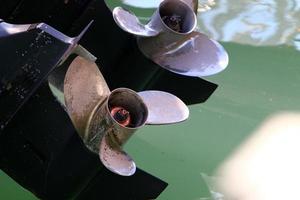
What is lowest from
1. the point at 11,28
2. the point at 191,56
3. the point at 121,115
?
the point at 191,56

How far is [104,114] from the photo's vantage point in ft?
3.44

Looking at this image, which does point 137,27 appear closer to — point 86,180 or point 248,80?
point 86,180

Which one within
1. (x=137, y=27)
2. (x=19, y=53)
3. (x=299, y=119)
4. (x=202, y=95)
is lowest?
(x=299, y=119)

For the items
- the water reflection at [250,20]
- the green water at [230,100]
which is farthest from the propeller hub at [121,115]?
the water reflection at [250,20]

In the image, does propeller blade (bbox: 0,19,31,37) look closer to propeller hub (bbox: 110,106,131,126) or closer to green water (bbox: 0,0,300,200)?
propeller hub (bbox: 110,106,131,126)

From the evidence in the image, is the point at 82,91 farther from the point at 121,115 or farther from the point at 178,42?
the point at 178,42

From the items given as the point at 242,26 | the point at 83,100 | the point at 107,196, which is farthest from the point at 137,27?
the point at 242,26

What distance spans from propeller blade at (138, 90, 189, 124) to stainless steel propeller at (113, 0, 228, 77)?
0.14m

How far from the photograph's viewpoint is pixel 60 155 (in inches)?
44.1

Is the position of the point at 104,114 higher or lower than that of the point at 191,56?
higher

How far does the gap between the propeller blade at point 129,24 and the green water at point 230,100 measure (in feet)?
1.16

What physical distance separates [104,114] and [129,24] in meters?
0.23

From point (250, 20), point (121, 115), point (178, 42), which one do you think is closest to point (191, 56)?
point (178, 42)

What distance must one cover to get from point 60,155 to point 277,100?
702 mm
